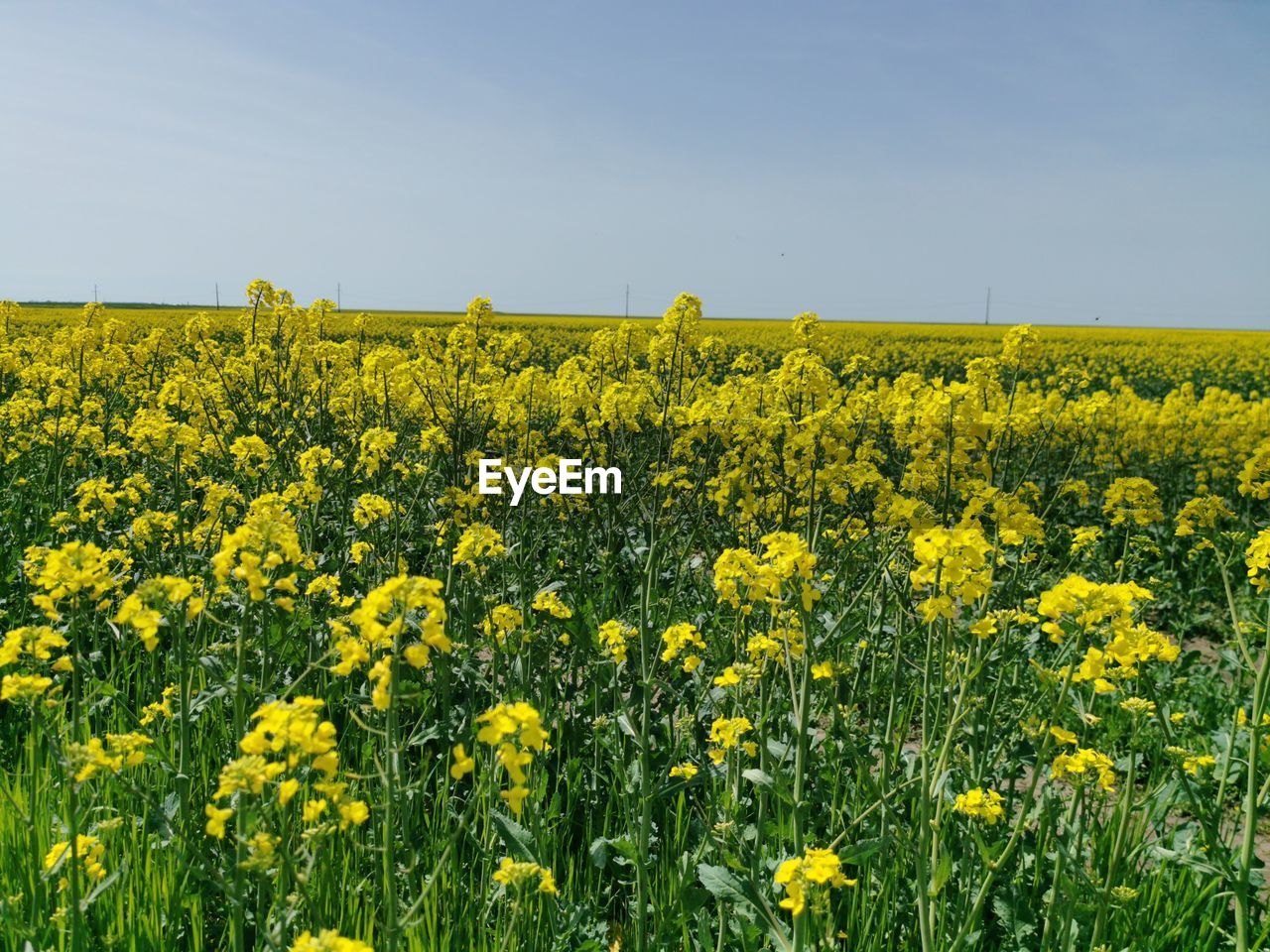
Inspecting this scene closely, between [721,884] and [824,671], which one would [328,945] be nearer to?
[721,884]

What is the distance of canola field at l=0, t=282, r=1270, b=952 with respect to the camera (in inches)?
83.4

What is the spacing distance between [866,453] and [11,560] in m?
4.94

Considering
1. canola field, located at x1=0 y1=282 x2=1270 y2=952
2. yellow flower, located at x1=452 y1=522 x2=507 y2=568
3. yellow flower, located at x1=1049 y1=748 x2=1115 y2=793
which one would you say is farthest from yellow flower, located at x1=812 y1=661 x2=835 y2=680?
yellow flower, located at x1=452 y1=522 x2=507 y2=568

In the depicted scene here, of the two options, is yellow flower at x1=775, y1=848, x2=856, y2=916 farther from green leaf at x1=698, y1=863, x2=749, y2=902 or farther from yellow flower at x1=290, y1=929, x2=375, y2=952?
A: yellow flower at x1=290, y1=929, x2=375, y2=952

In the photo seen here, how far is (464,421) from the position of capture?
487cm

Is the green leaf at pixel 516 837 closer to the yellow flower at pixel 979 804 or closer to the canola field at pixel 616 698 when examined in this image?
the canola field at pixel 616 698

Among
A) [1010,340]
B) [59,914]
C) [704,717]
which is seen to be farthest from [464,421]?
[59,914]

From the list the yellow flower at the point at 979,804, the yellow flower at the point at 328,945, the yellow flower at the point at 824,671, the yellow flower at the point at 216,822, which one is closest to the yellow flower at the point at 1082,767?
the yellow flower at the point at 979,804

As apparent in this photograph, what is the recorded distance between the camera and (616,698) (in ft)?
11.2

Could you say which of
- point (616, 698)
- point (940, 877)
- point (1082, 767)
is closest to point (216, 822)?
point (940, 877)

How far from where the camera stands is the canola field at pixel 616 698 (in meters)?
2.12

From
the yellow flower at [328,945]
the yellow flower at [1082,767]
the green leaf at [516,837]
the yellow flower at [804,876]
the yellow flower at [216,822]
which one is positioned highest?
the yellow flower at [216,822]

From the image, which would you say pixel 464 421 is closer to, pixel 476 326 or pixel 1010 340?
pixel 476 326

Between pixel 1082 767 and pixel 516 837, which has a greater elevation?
pixel 1082 767
